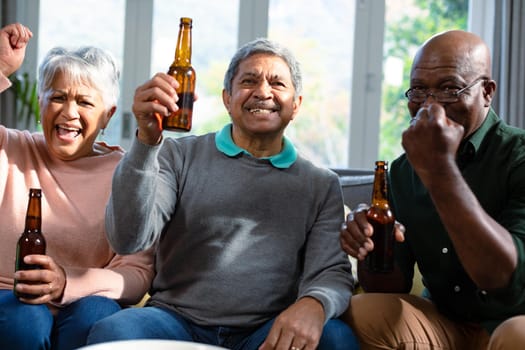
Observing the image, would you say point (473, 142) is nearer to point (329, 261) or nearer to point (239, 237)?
point (329, 261)

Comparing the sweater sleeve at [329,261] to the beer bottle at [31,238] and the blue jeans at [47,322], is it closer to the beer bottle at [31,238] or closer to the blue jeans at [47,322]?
the blue jeans at [47,322]

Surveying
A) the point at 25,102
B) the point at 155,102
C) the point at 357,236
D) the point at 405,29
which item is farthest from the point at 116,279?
the point at 405,29

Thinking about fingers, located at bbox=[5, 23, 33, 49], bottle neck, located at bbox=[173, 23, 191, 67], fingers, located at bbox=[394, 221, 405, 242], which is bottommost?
fingers, located at bbox=[394, 221, 405, 242]

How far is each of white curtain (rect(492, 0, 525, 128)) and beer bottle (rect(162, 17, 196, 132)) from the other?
2757 millimetres

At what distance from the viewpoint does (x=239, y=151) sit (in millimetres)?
1983

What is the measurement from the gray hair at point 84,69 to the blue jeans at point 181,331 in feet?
2.21

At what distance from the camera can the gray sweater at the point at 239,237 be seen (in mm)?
1868

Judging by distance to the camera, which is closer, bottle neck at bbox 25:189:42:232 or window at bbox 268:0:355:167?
bottle neck at bbox 25:189:42:232

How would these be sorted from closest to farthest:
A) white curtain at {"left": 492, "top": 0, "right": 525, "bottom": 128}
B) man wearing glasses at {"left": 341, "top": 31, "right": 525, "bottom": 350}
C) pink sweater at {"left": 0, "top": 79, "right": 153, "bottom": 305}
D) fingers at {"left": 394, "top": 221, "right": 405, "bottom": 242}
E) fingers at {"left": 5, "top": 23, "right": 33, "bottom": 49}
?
fingers at {"left": 394, "top": 221, "right": 405, "bottom": 242} < man wearing glasses at {"left": 341, "top": 31, "right": 525, "bottom": 350} < pink sweater at {"left": 0, "top": 79, "right": 153, "bottom": 305} < fingers at {"left": 5, "top": 23, "right": 33, "bottom": 49} < white curtain at {"left": 492, "top": 0, "right": 525, "bottom": 128}

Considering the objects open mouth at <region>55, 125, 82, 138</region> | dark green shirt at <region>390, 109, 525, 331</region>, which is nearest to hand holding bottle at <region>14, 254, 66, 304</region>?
open mouth at <region>55, 125, 82, 138</region>

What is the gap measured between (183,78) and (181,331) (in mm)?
647

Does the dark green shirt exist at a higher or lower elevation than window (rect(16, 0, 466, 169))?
lower

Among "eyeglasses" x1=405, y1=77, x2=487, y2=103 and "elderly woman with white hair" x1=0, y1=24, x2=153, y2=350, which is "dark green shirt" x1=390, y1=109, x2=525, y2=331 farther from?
"elderly woman with white hair" x1=0, y1=24, x2=153, y2=350

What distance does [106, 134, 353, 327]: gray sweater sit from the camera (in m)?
1.87
